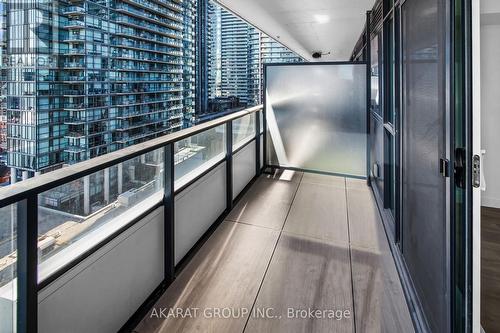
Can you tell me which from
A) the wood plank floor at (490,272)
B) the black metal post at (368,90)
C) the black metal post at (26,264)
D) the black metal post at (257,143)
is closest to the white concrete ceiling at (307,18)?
the black metal post at (368,90)

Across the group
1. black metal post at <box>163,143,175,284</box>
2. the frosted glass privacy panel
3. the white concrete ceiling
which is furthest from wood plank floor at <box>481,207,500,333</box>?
the white concrete ceiling

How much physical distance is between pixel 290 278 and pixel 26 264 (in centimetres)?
150

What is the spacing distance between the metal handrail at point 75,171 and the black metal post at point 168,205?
10 cm

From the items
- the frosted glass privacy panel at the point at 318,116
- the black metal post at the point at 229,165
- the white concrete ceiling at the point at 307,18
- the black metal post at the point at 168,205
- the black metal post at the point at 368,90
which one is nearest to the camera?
the black metal post at the point at 168,205

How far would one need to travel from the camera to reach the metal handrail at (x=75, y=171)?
1020 millimetres

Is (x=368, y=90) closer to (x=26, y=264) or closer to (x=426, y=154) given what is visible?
(x=426, y=154)

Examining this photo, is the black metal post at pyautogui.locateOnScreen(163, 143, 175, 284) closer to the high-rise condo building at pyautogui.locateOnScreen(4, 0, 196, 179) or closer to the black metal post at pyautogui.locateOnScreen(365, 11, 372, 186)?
the high-rise condo building at pyautogui.locateOnScreen(4, 0, 196, 179)

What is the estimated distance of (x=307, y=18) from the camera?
415cm

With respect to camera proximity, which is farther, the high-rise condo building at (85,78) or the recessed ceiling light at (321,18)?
the recessed ceiling light at (321,18)

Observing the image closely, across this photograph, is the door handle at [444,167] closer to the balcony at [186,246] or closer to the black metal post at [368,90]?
the balcony at [186,246]

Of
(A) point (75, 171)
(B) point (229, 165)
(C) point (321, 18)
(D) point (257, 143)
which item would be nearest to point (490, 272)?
(B) point (229, 165)

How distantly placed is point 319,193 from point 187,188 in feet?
6.47

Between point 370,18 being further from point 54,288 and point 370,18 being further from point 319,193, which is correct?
point 54,288

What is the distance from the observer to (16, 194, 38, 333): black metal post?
1047mm
